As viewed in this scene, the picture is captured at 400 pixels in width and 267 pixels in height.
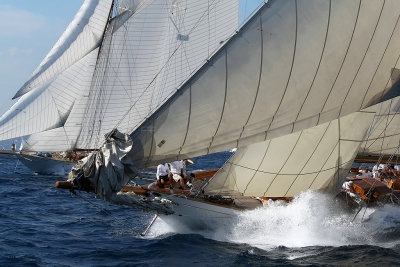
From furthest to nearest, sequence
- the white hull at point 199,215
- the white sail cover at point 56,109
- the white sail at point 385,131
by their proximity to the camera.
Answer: the white sail cover at point 56,109 < the white sail at point 385,131 < the white hull at point 199,215

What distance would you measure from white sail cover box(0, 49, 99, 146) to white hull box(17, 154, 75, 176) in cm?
963

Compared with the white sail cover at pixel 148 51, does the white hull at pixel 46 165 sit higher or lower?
lower

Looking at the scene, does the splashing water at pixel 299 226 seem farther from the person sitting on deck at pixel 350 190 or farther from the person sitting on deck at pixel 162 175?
the person sitting on deck at pixel 162 175

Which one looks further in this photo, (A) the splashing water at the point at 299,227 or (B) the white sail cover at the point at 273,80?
(A) the splashing water at the point at 299,227

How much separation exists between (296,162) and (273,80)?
13.8ft

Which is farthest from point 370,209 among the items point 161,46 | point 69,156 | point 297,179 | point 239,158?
point 69,156

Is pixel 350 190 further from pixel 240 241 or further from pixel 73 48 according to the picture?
pixel 73 48

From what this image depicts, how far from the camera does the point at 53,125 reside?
33.5m

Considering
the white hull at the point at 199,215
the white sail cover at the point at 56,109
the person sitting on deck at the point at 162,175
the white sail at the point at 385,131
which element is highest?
the white sail cover at the point at 56,109

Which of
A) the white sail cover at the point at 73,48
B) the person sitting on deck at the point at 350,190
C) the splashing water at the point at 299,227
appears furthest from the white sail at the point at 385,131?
the white sail cover at the point at 73,48

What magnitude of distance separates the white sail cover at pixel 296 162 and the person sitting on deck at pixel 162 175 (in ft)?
5.13

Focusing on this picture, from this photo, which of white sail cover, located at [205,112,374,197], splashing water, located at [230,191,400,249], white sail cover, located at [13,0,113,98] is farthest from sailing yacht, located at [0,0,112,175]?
splashing water, located at [230,191,400,249]

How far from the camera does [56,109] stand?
33.2m

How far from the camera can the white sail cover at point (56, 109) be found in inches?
1281
